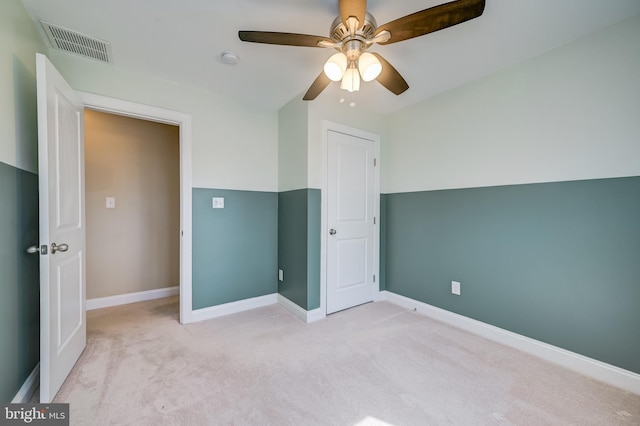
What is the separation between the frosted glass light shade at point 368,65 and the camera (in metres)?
1.45

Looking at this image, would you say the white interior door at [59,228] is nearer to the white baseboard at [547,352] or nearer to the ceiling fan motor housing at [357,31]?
the ceiling fan motor housing at [357,31]

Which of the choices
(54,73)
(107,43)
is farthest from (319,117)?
(54,73)

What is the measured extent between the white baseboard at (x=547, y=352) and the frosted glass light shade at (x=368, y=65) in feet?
7.59

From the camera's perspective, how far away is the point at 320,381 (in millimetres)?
1653

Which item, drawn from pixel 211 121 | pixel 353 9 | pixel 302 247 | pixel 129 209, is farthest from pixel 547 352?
pixel 129 209

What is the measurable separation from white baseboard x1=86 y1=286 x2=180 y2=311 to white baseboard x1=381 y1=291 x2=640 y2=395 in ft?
10.4

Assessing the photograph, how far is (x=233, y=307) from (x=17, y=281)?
5.55 feet

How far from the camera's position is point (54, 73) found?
5.01 ft

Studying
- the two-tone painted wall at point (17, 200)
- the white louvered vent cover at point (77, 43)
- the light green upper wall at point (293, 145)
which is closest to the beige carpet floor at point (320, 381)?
the two-tone painted wall at point (17, 200)

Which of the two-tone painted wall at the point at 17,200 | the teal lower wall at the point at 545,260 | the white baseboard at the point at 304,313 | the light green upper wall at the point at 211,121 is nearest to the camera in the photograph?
the two-tone painted wall at the point at 17,200

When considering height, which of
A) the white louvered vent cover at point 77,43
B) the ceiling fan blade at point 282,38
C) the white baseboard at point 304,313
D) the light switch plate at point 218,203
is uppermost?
the white louvered vent cover at point 77,43

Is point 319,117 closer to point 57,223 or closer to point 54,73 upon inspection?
point 54,73

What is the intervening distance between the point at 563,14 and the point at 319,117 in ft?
6.23

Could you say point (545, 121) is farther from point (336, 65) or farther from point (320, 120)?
point (320, 120)
